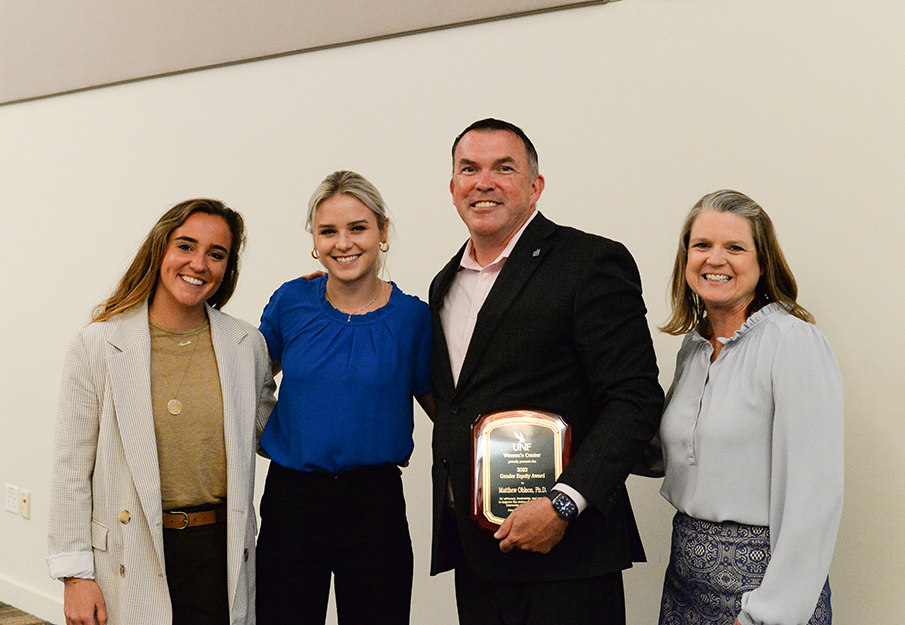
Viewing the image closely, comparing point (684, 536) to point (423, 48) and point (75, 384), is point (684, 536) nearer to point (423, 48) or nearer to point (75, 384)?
point (75, 384)

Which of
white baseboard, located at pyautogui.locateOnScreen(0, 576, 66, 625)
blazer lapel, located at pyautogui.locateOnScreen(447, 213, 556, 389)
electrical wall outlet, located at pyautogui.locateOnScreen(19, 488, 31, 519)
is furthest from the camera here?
electrical wall outlet, located at pyautogui.locateOnScreen(19, 488, 31, 519)

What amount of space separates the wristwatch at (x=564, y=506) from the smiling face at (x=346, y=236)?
28.8 inches

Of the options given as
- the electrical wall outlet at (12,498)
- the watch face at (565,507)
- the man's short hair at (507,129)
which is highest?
the man's short hair at (507,129)

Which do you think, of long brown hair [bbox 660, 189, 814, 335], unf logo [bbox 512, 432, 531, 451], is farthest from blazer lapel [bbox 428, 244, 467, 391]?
long brown hair [bbox 660, 189, 814, 335]

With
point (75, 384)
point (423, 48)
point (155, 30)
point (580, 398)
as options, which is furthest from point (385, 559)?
point (155, 30)

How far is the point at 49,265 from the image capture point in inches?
162

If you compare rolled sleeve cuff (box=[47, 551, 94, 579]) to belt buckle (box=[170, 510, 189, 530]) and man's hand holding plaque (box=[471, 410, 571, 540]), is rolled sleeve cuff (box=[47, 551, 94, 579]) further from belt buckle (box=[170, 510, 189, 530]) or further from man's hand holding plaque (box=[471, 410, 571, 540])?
man's hand holding plaque (box=[471, 410, 571, 540])

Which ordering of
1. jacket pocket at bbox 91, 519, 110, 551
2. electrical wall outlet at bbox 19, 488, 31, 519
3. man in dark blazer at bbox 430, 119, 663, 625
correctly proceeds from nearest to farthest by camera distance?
man in dark blazer at bbox 430, 119, 663, 625
jacket pocket at bbox 91, 519, 110, 551
electrical wall outlet at bbox 19, 488, 31, 519

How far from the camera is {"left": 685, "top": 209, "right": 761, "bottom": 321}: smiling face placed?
1.68 meters

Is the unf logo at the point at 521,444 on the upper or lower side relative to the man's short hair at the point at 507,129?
lower

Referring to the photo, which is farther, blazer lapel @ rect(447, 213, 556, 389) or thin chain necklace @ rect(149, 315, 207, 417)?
thin chain necklace @ rect(149, 315, 207, 417)

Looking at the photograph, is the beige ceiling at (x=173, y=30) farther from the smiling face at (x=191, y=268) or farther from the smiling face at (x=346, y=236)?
the smiling face at (x=191, y=268)

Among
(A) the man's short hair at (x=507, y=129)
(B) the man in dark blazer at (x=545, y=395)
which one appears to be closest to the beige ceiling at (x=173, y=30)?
(A) the man's short hair at (x=507, y=129)

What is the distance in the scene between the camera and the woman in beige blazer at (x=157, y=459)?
6.12ft
